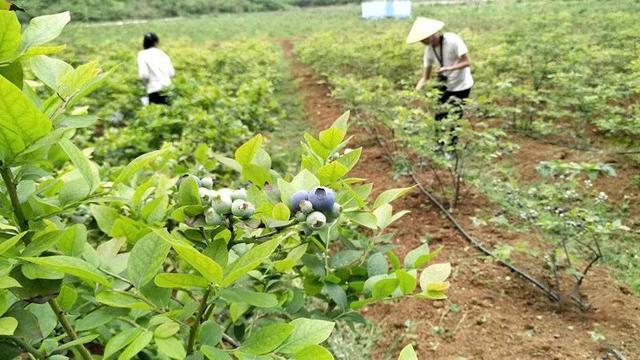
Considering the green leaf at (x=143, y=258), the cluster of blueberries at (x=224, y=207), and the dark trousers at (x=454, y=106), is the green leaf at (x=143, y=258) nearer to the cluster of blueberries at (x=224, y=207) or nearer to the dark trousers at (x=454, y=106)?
the cluster of blueberries at (x=224, y=207)

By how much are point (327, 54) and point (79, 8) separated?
4.54m

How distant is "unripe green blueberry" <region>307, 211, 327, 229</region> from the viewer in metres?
0.71

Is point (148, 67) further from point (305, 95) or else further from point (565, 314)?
point (565, 314)

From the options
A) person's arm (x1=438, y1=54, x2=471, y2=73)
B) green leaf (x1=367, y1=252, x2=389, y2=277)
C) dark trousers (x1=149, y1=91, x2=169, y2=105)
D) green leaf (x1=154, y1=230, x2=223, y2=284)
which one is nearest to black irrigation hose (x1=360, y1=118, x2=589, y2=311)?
person's arm (x1=438, y1=54, x2=471, y2=73)

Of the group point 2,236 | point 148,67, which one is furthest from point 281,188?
point 148,67

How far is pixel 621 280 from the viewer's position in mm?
2928

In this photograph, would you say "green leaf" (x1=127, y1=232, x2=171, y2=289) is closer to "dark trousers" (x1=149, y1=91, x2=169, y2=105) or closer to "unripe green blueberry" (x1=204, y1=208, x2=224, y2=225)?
"unripe green blueberry" (x1=204, y1=208, x2=224, y2=225)

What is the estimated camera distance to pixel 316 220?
0.71m

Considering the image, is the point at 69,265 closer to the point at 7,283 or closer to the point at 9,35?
the point at 7,283

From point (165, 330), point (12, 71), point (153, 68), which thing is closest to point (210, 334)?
point (165, 330)

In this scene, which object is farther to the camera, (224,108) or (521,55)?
(521,55)

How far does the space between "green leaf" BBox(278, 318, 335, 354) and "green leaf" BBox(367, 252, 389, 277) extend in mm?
271

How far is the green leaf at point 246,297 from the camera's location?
2.27 ft

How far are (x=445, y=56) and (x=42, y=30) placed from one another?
4.33 meters
